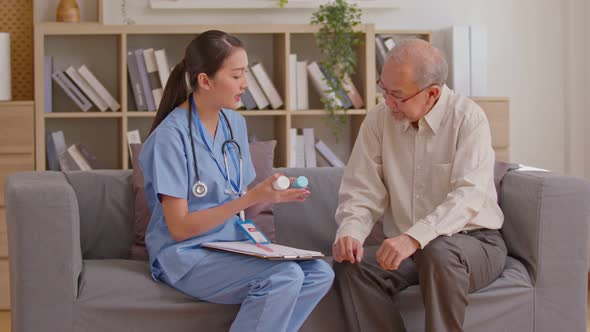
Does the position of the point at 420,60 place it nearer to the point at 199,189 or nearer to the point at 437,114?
the point at 437,114

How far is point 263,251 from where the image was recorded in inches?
91.2

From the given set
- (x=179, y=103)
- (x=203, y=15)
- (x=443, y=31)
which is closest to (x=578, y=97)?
(x=443, y=31)

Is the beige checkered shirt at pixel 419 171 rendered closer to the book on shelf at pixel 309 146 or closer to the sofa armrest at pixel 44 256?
the sofa armrest at pixel 44 256

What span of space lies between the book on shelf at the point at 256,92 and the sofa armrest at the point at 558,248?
1783 millimetres

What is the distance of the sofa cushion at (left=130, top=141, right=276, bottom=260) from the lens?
2.79 m

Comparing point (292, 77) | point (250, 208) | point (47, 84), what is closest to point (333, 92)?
point (292, 77)

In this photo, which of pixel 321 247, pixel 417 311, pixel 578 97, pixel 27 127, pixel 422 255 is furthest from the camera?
pixel 578 97

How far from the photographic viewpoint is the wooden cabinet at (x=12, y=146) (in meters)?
3.79

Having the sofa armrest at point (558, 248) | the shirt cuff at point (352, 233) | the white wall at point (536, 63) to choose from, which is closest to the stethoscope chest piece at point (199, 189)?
the shirt cuff at point (352, 233)

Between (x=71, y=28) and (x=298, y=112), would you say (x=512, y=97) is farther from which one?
(x=71, y=28)

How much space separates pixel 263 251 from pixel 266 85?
1925mm

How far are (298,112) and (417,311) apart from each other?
1.75 metres

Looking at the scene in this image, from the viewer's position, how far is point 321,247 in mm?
2939

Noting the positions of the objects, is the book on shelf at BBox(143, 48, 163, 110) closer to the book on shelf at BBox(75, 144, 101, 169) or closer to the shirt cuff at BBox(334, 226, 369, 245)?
the book on shelf at BBox(75, 144, 101, 169)
